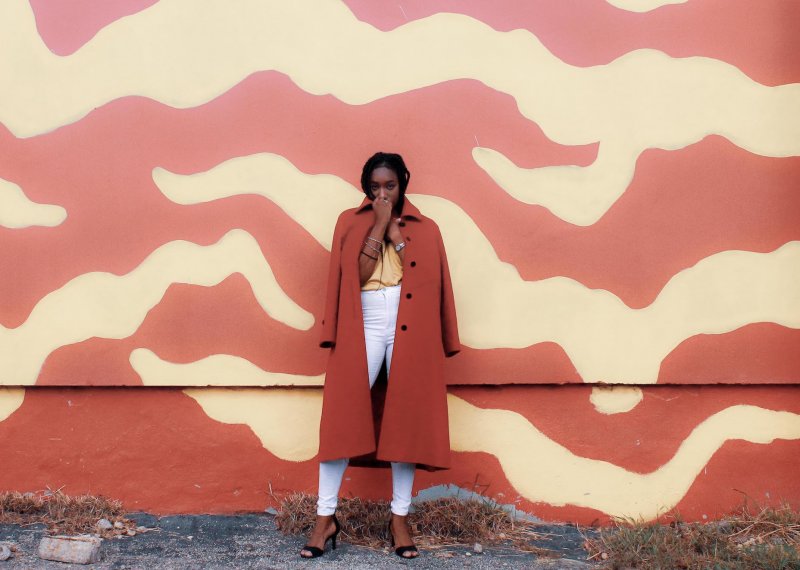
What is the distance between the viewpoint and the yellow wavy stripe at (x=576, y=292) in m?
3.90

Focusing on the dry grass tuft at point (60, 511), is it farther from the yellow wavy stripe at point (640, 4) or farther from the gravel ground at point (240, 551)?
the yellow wavy stripe at point (640, 4)

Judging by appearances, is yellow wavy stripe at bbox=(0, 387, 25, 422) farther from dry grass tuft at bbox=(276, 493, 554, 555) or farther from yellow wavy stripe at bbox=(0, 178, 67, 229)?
dry grass tuft at bbox=(276, 493, 554, 555)

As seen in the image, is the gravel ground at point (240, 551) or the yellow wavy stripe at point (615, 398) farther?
the yellow wavy stripe at point (615, 398)

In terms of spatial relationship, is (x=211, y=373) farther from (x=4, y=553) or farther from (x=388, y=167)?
(x=388, y=167)

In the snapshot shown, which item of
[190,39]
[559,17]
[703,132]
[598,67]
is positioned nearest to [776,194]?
[703,132]

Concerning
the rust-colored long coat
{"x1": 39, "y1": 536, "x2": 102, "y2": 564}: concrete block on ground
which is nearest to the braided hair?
the rust-colored long coat

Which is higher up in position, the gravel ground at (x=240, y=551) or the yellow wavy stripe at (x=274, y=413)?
the yellow wavy stripe at (x=274, y=413)

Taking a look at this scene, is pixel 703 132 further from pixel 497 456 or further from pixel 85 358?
pixel 85 358

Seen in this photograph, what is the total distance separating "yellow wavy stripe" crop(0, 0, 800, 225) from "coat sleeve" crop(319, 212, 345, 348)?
2.93ft

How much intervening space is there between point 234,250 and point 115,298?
673 millimetres

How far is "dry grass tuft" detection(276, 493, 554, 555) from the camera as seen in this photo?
142 inches

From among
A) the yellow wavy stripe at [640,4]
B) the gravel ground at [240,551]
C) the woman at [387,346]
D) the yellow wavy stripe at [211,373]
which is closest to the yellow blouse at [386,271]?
the woman at [387,346]

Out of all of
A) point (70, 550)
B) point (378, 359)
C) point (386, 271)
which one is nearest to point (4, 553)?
point (70, 550)

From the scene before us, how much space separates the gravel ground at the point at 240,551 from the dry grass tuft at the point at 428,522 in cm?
7
